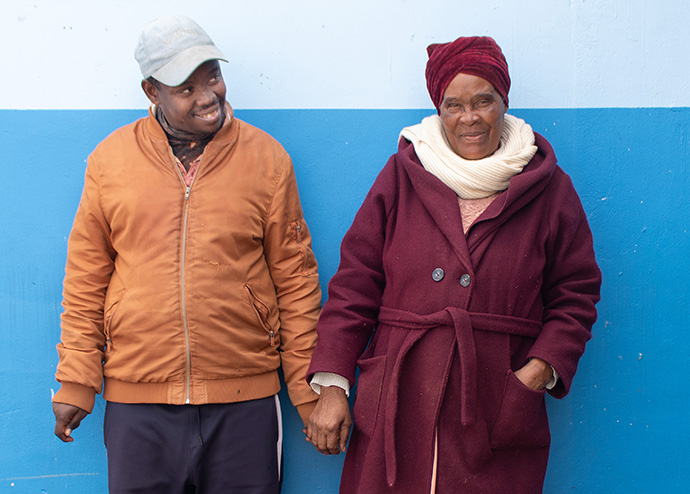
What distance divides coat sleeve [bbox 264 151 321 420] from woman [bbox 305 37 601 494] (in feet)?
0.42

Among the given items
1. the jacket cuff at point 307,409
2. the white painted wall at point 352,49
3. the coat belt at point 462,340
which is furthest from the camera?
the white painted wall at point 352,49

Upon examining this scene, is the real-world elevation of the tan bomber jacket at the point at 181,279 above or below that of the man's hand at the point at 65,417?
above

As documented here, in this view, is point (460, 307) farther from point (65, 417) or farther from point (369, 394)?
point (65, 417)

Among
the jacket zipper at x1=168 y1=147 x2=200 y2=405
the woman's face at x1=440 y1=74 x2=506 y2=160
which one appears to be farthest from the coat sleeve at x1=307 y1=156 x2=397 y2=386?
the jacket zipper at x1=168 y1=147 x2=200 y2=405

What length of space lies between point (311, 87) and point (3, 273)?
4.38 feet

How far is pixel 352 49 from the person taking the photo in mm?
2498

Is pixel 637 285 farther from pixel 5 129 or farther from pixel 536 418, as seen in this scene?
pixel 5 129

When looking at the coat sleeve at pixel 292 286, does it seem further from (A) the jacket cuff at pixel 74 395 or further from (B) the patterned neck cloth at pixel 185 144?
(A) the jacket cuff at pixel 74 395

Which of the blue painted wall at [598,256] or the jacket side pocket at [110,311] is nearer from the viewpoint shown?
the jacket side pocket at [110,311]

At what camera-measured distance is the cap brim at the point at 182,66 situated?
6.67ft

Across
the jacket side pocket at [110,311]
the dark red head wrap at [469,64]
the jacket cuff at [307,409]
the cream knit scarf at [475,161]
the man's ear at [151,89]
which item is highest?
the dark red head wrap at [469,64]

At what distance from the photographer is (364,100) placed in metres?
2.51

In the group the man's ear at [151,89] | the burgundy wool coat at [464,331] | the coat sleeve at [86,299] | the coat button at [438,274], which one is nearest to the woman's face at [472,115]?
the burgundy wool coat at [464,331]

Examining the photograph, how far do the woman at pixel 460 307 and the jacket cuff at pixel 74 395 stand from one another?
0.74 metres
